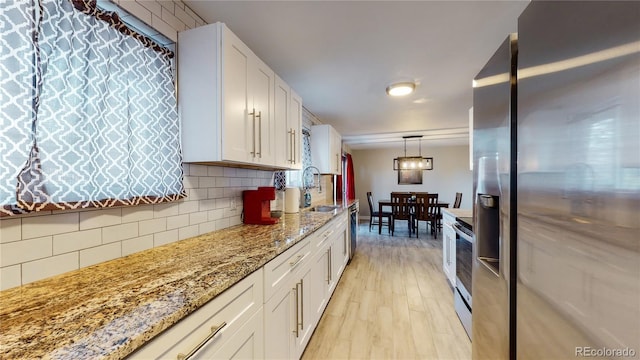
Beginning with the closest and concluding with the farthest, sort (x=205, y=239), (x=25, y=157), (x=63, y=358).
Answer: (x=63, y=358), (x=25, y=157), (x=205, y=239)

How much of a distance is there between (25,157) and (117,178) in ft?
0.98

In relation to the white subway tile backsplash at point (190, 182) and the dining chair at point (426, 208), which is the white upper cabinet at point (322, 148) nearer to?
the white subway tile backsplash at point (190, 182)

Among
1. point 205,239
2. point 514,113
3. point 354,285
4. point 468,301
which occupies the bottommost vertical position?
point 354,285

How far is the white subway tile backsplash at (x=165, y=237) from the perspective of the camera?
50.2 inches

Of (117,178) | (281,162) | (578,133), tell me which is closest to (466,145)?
(281,162)

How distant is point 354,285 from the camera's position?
9.47 ft

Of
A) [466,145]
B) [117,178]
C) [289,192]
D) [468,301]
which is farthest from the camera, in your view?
[466,145]

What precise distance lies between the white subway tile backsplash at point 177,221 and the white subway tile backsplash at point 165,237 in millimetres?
28

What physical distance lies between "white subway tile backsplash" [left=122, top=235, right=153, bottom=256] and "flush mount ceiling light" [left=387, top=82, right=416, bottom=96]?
2621 millimetres

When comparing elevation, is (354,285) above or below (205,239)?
below

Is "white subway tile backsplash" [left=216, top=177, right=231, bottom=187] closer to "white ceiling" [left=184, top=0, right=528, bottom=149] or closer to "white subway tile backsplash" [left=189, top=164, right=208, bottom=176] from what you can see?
"white subway tile backsplash" [left=189, top=164, right=208, bottom=176]

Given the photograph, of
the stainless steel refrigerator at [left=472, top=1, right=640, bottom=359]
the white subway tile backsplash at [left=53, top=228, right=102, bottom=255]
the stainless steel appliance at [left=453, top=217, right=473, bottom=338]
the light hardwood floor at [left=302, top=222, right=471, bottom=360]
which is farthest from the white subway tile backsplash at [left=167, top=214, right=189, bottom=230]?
the stainless steel appliance at [left=453, top=217, right=473, bottom=338]

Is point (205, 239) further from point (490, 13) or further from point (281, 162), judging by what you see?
point (490, 13)

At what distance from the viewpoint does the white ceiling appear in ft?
4.96
